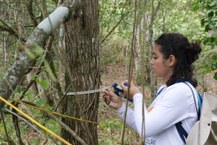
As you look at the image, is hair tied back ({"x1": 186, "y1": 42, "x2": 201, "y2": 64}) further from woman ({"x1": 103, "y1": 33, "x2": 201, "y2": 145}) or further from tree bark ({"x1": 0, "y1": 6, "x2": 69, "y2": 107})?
tree bark ({"x1": 0, "y1": 6, "x2": 69, "y2": 107})

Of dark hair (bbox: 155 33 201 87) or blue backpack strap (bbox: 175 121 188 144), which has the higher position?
dark hair (bbox: 155 33 201 87)

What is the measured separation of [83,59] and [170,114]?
0.61m

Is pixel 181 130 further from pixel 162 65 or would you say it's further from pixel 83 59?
pixel 83 59

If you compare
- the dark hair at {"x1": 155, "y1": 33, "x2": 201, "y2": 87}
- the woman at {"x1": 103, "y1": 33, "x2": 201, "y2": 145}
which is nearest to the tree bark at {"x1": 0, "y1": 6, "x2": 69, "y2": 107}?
the woman at {"x1": 103, "y1": 33, "x2": 201, "y2": 145}

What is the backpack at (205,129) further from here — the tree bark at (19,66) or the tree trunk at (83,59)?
the tree bark at (19,66)

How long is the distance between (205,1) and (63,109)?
5.59 ft

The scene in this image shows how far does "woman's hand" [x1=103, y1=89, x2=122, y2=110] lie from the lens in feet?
5.95

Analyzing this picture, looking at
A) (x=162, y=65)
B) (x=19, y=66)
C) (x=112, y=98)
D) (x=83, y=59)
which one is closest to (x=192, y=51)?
(x=162, y=65)

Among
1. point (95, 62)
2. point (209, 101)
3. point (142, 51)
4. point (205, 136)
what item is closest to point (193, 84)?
point (209, 101)

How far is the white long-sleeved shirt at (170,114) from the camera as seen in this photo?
5.16 ft

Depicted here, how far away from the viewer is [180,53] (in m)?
1.78

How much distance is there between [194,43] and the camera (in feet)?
6.07

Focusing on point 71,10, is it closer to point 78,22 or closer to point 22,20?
point 78,22

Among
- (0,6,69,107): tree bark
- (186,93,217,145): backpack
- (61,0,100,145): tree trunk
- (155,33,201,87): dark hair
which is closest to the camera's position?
(0,6,69,107): tree bark
